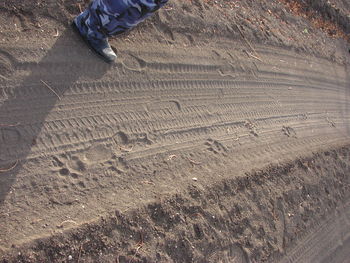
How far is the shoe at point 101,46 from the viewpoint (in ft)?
11.5

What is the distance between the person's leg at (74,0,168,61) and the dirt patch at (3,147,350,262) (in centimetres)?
169

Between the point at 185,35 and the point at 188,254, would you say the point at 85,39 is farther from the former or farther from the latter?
the point at 188,254

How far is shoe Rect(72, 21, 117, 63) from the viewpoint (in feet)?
11.5

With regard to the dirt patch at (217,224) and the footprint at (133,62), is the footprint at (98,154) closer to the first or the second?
the dirt patch at (217,224)

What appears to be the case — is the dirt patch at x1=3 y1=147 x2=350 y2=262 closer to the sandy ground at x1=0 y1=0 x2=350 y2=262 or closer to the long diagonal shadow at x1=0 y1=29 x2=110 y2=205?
the sandy ground at x1=0 y1=0 x2=350 y2=262

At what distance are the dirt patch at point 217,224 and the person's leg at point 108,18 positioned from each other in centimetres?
169

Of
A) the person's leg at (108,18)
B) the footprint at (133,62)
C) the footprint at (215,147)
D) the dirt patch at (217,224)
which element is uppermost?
the person's leg at (108,18)

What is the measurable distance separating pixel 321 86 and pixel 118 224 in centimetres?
501

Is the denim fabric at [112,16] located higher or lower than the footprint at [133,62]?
higher

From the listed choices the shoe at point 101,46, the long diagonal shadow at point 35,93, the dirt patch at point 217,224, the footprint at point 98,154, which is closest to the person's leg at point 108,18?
the shoe at point 101,46

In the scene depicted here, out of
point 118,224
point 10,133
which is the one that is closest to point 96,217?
point 118,224

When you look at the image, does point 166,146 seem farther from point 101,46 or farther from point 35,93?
point 35,93

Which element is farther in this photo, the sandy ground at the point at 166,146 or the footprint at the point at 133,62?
the footprint at the point at 133,62

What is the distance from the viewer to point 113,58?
363 centimetres
